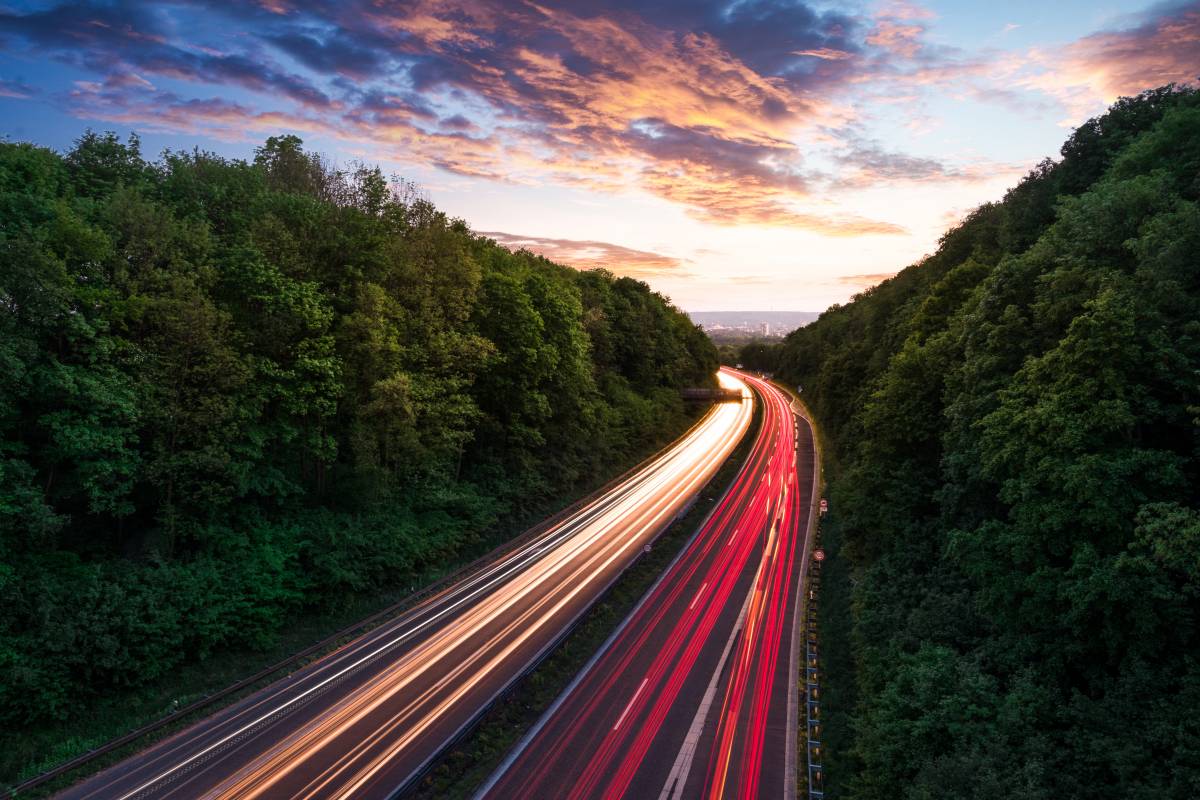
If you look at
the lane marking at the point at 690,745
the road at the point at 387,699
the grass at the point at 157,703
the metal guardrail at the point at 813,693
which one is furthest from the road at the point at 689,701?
the grass at the point at 157,703

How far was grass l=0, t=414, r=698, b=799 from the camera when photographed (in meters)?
19.5

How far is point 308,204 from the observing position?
35875 mm

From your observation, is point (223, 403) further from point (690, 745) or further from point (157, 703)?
point (690, 745)

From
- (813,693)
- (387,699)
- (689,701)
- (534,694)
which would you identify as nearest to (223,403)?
(387,699)

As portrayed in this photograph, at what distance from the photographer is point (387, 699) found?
2398 cm

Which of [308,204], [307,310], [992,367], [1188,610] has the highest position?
[308,204]

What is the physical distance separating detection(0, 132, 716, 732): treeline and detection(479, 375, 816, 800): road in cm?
1399

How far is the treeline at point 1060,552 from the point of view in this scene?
15250mm

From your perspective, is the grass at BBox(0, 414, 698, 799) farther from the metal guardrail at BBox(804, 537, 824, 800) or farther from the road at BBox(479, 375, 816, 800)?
the metal guardrail at BBox(804, 537, 824, 800)

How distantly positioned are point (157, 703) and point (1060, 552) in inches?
1280

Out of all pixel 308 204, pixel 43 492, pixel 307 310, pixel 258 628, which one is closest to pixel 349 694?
pixel 258 628

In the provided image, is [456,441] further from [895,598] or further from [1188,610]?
[1188,610]

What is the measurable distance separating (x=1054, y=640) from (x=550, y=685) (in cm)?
1853

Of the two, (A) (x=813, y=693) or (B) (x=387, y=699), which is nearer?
(B) (x=387, y=699)
